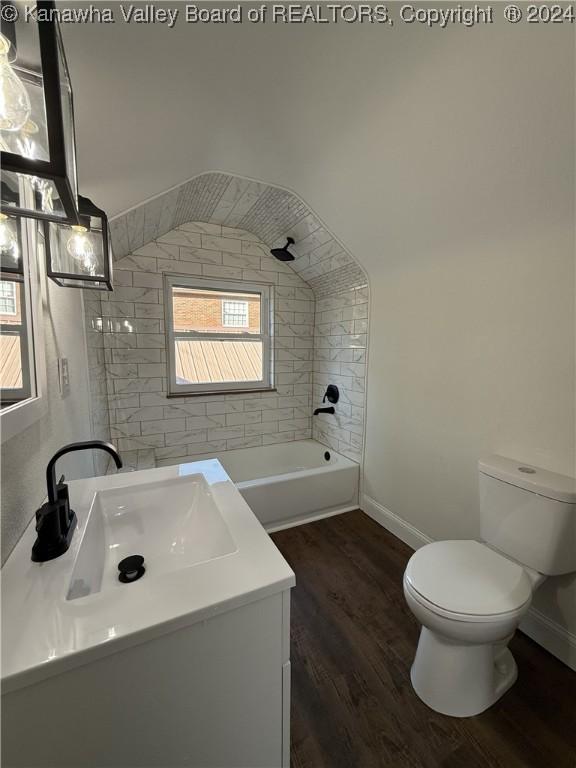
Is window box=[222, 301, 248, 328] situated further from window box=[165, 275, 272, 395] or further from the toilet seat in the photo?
the toilet seat

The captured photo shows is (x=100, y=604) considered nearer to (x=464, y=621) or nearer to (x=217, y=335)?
(x=464, y=621)

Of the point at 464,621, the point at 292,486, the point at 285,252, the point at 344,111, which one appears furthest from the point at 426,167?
the point at 292,486

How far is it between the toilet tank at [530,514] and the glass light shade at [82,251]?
1873 mm

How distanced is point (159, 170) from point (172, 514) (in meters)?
1.55

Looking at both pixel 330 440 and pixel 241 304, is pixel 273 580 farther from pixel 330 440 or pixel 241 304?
pixel 241 304

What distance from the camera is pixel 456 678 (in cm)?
117

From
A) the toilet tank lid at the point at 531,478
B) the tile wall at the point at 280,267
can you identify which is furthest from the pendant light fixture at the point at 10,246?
the toilet tank lid at the point at 531,478

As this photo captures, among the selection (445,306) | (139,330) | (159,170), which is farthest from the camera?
(139,330)

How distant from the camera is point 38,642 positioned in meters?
0.52

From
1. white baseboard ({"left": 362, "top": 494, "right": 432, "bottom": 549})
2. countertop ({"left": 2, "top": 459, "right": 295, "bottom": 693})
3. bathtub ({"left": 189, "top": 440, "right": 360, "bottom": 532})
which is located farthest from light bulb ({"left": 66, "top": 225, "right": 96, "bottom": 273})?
white baseboard ({"left": 362, "top": 494, "right": 432, "bottom": 549})

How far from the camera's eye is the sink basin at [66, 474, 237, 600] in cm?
89

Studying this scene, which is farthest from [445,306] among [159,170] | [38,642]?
[38,642]

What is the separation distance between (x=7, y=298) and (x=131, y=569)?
2.62 ft

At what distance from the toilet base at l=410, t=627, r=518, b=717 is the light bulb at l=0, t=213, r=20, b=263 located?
6.11 ft
